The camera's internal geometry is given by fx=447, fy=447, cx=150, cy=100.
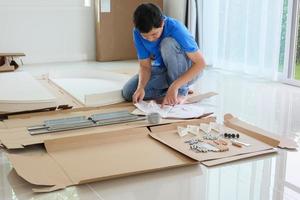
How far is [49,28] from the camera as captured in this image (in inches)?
193

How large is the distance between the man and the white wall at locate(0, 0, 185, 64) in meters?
2.19

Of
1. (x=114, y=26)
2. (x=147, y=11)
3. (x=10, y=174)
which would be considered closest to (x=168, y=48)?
(x=147, y=11)

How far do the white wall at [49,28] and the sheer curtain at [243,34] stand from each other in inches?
19.9

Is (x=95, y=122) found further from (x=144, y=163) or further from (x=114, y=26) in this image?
(x=114, y=26)

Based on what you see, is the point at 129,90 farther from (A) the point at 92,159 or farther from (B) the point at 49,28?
(B) the point at 49,28

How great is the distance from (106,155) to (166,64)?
3.41ft

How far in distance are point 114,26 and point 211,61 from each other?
1.19 m

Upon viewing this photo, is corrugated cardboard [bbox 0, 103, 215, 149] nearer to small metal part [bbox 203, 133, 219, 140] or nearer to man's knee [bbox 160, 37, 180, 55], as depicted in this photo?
small metal part [bbox 203, 133, 219, 140]

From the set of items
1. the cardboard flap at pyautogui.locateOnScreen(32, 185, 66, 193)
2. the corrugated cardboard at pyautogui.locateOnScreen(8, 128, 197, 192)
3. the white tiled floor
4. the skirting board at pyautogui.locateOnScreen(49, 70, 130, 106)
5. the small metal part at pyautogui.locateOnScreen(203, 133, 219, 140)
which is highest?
the skirting board at pyautogui.locateOnScreen(49, 70, 130, 106)

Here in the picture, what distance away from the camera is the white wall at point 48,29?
4699 millimetres

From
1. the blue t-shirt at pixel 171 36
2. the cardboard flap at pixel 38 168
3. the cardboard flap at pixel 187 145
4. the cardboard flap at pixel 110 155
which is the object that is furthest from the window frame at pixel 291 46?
the cardboard flap at pixel 38 168

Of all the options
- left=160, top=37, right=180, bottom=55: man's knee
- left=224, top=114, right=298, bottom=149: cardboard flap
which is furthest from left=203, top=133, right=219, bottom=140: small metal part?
left=160, top=37, right=180, bottom=55: man's knee

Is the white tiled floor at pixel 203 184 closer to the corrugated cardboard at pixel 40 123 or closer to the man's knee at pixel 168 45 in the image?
the corrugated cardboard at pixel 40 123

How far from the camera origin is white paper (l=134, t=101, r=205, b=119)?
8.38ft
